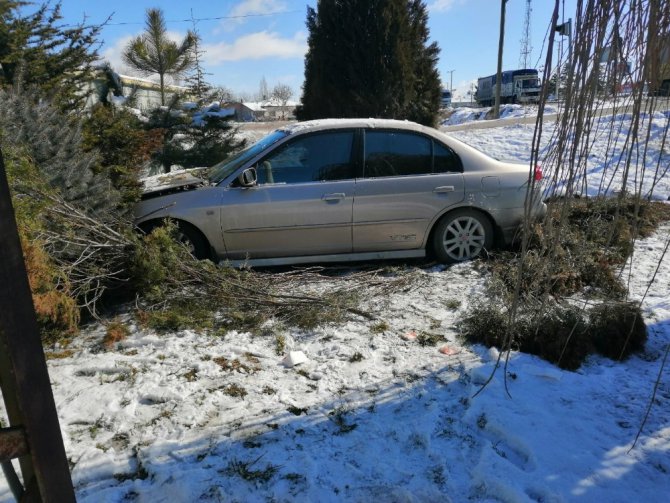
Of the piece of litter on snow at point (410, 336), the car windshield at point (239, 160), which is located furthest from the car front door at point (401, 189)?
the piece of litter on snow at point (410, 336)

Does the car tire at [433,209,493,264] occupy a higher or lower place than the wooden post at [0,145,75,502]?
lower

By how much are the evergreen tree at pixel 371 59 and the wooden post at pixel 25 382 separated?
904cm

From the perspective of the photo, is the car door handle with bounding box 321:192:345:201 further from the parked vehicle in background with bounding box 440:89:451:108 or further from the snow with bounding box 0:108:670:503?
the parked vehicle in background with bounding box 440:89:451:108

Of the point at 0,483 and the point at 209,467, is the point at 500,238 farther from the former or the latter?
the point at 0,483

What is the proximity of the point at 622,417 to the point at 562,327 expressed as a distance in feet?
2.65

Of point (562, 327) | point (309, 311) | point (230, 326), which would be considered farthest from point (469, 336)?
point (230, 326)

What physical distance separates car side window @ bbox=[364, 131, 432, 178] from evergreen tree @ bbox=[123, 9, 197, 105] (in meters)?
11.7

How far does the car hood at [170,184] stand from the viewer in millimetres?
5004

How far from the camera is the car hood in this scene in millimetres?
5004

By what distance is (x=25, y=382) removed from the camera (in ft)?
3.68

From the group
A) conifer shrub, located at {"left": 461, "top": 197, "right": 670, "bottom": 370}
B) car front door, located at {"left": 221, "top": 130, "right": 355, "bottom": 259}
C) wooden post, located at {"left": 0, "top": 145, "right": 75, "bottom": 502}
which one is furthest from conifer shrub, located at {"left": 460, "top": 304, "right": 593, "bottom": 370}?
wooden post, located at {"left": 0, "top": 145, "right": 75, "bottom": 502}

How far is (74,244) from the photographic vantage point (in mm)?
3912

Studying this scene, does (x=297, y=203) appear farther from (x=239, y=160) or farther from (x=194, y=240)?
(x=194, y=240)

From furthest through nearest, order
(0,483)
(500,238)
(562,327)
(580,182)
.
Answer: (500,238) < (562,327) < (0,483) < (580,182)
